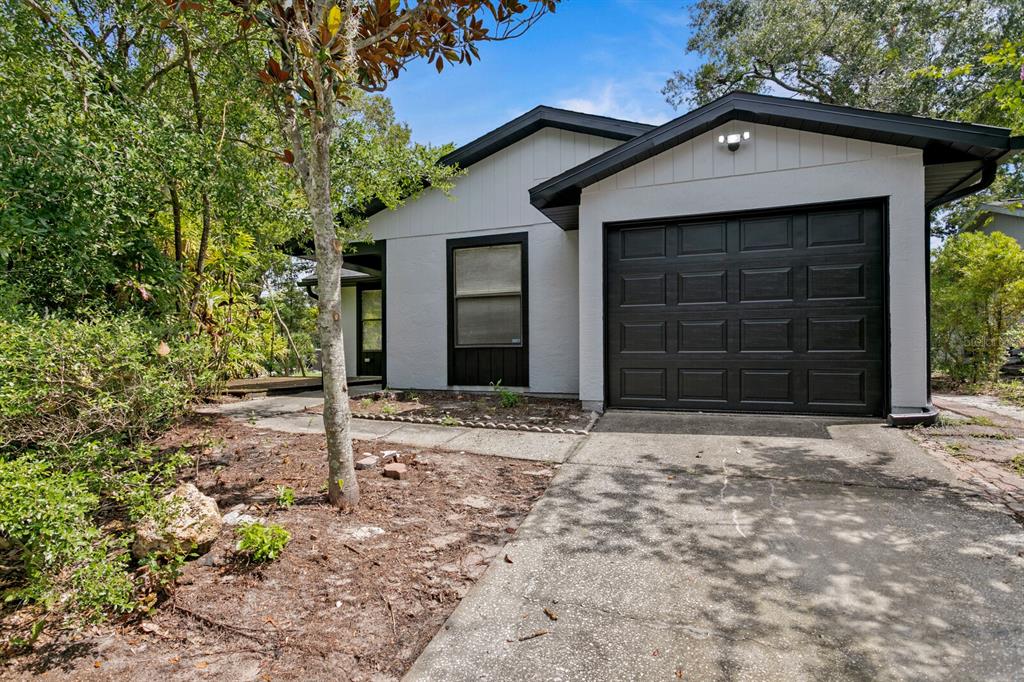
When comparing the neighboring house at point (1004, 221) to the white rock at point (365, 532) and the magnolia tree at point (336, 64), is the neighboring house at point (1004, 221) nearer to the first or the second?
the magnolia tree at point (336, 64)

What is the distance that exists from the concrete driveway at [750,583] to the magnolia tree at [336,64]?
4.69 ft

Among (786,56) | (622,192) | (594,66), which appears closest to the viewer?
(622,192)

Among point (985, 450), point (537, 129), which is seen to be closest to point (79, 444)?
point (985, 450)

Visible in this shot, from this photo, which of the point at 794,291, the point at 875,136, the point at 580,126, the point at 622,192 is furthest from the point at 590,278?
the point at 875,136

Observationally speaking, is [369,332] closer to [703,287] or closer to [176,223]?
[176,223]

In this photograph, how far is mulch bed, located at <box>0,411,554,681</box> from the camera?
1.78 m

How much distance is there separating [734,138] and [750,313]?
1.99 m

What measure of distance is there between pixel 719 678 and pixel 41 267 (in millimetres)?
4046

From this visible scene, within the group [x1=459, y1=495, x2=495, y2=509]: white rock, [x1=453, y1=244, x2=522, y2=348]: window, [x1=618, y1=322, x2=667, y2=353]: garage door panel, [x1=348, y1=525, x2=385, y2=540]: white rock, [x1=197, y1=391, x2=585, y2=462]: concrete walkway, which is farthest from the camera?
[x1=453, y1=244, x2=522, y2=348]: window

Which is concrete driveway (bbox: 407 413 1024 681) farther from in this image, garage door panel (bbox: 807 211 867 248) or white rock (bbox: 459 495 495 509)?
garage door panel (bbox: 807 211 867 248)

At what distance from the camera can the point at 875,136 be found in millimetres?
4820

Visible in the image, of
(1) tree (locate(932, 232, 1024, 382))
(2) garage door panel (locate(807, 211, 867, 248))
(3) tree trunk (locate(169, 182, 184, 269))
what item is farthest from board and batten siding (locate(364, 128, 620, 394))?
(1) tree (locate(932, 232, 1024, 382))

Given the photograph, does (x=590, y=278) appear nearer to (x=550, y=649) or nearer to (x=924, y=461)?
(x=924, y=461)

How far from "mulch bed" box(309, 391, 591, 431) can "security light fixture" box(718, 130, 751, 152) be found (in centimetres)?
351
